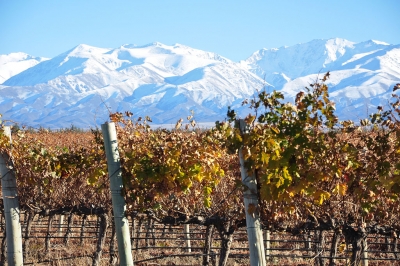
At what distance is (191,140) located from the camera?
19.6ft

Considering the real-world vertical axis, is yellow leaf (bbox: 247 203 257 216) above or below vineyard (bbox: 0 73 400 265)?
below

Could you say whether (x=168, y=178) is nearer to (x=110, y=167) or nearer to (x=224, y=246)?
(x=110, y=167)

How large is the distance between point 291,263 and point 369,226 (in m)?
4.84

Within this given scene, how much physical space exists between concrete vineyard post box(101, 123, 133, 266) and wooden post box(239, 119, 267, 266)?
117 cm

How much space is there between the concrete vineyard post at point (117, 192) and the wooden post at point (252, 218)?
1.17 m

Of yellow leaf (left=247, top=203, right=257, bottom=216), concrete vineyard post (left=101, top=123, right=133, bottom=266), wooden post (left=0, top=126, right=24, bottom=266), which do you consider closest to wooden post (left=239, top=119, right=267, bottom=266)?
yellow leaf (left=247, top=203, right=257, bottom=216)

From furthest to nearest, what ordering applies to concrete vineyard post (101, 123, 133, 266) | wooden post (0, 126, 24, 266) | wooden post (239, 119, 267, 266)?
1. wooden post (0, 126, 24, 266)
2. concrete vineyard post (101, 123, 133, 266)
3. wooden post (239, 119, 267, 266)

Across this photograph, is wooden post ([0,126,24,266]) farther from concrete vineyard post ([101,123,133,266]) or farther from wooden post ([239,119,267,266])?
wooden post ([239,119,267,266])

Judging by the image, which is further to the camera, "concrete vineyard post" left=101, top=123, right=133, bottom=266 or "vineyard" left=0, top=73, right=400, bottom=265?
"concrete vineyard post" left=101, top=123, right=133, bottom=266

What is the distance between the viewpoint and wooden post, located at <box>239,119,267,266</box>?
462cm

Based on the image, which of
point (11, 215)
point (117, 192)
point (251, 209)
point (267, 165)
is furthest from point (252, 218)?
point (11, 215)

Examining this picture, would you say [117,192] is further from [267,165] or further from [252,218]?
[267,165]

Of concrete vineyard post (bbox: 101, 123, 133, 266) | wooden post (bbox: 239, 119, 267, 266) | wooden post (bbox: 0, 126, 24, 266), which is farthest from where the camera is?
wooden post (bbox: 0, 126, 24, 266)

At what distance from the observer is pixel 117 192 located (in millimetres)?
5379
